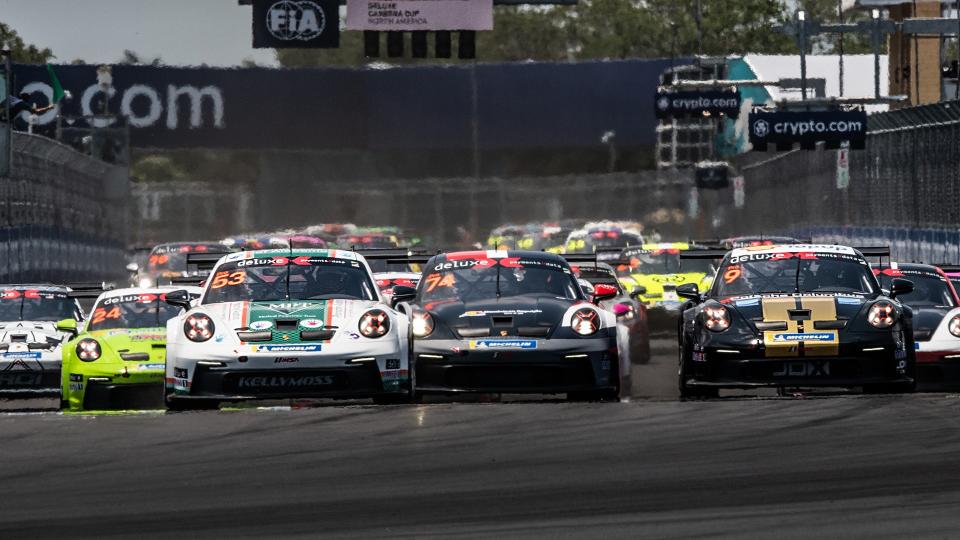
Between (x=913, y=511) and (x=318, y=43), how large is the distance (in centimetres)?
4067

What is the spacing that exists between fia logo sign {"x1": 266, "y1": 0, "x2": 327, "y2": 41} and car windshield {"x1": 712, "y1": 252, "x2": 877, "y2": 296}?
102 feet

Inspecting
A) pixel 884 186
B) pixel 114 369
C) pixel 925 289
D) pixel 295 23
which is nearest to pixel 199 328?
pixel 114 369

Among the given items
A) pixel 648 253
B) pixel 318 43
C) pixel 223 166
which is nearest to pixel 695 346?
pixel 648 253

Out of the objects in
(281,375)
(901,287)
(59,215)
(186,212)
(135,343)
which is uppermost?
(186,212)

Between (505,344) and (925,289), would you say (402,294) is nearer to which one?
(505,344)

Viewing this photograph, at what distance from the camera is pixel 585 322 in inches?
578

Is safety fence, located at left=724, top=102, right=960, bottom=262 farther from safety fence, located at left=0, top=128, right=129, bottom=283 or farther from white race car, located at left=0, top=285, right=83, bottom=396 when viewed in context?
white race car, located at left=0, top=285, right=83, bottom=396

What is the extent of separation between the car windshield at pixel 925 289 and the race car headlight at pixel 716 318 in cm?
336

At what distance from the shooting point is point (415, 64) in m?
82.8

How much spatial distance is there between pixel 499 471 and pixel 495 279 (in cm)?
603

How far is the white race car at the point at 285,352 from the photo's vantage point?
13.8 meters

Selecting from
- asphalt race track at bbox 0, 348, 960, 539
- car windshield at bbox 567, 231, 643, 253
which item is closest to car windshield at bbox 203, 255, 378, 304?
asphalt race track at bbox 0, 348, 960, 539

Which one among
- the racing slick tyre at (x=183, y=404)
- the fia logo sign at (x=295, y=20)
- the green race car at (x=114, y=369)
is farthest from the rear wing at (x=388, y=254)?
the fia logo sign at (x=295, y=20)

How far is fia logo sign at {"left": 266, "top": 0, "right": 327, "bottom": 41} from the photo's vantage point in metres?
46.2
